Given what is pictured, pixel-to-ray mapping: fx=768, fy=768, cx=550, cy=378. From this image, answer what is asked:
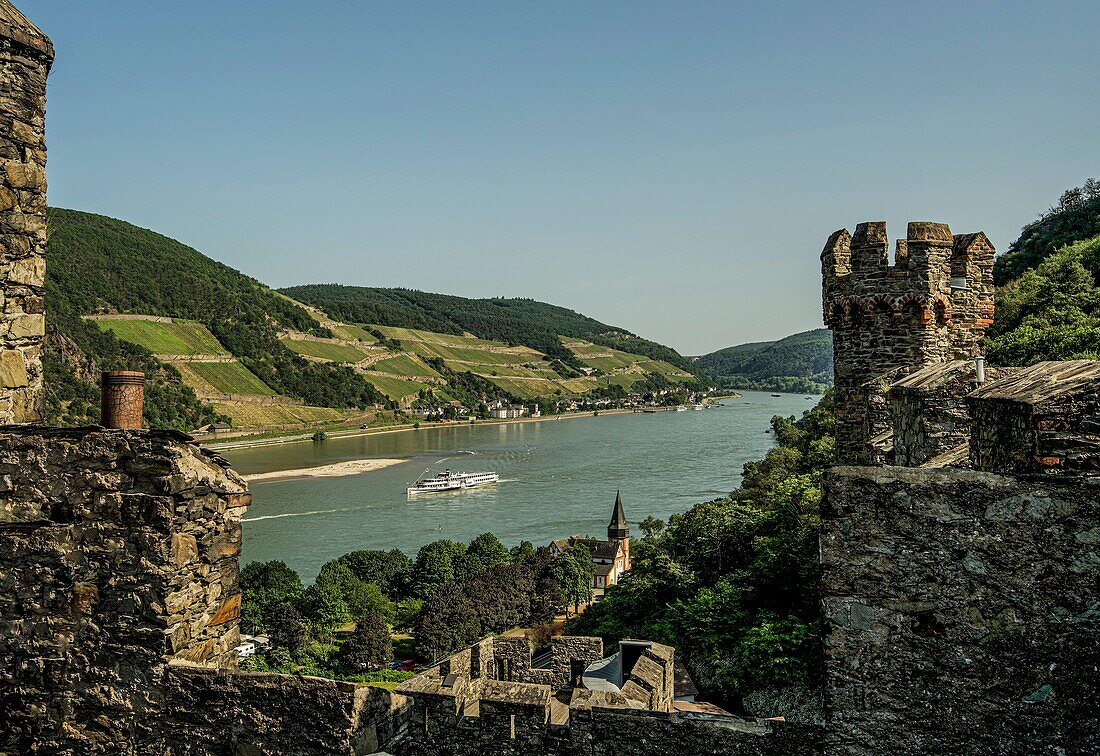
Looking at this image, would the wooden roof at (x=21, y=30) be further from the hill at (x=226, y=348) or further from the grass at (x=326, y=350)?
the grass at (x=326, y=350)

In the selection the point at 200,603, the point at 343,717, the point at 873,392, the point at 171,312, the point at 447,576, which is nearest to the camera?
the point at 343,717

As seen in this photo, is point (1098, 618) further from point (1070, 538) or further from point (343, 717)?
point (343, 717)

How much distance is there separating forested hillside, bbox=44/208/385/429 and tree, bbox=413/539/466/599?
64.2 metres

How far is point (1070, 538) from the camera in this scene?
2719 mm

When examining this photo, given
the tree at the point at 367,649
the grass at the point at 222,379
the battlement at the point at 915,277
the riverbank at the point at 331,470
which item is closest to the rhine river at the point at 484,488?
the riverbank at the point at 331,470

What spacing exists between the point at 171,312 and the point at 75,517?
156 metres

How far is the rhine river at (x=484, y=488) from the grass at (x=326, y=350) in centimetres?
4326

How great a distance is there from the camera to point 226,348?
144 metres

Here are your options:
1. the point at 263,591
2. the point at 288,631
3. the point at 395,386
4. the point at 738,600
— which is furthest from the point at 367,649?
the point at 395,386

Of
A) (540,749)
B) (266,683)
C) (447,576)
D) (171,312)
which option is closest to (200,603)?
(266,683)

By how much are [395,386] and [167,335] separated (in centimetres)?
4407

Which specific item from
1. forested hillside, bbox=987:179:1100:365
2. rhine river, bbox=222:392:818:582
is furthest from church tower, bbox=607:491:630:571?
forested hillside, bbox=987:179:1100:365

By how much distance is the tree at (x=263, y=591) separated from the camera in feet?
121

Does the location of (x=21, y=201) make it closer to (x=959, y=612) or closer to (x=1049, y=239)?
(x=959, y=612)
